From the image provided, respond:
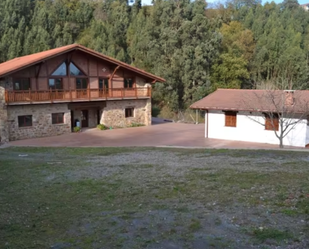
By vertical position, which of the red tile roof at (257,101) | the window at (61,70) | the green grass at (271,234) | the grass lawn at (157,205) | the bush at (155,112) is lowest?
the grass lawn at (157,205)

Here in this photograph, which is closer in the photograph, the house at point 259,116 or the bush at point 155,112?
the house at point 259,116

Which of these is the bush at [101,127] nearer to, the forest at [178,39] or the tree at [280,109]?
the tree at [280,109]

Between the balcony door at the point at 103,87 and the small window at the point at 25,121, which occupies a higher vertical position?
the balcony door at the point at 103,87

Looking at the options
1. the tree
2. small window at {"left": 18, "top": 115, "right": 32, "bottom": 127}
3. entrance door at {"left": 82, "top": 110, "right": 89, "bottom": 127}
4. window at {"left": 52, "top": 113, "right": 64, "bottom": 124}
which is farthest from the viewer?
entrance door at {"left": 82, "top": 110, "right": 89, "bottom": 127}

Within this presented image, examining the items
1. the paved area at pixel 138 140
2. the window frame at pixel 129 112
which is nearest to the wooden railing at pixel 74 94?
the window frame at pixel 129 112

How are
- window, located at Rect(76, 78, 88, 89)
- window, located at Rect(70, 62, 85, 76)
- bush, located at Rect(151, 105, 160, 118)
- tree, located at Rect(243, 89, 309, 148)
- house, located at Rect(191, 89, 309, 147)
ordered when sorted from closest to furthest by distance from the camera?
tree, located at Rect(243, 89, 309, 148) < house, located at Rect(191, 89, 309, 147) < window, located at Rect(70, 62, 85, 76) < window, located at Rect(76, 78, 88, 89) < bush, located at Rect(151, 105, 160, 118)

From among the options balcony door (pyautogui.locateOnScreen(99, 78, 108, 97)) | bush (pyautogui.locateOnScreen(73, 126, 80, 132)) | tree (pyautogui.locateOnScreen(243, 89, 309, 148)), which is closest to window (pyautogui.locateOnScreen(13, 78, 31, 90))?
bush (pyautogui.locateOnScreen(73, 126, 80, 132))

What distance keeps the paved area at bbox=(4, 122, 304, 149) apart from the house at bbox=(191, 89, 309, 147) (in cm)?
95

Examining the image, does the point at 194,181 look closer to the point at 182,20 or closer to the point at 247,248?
the point at 247,248

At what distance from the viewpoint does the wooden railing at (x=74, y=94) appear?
2422 cm

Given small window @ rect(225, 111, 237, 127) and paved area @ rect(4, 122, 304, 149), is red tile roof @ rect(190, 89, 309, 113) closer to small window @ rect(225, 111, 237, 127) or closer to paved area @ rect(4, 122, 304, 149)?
small window @ rect(225, 111, 237, 127)

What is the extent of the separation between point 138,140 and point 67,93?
24.0ft

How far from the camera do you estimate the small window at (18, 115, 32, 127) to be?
978 inches

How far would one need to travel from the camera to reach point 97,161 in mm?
14992
